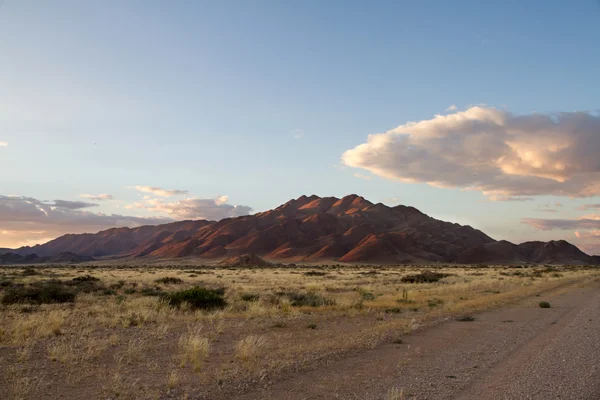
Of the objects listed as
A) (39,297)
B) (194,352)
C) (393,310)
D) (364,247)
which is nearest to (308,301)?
(393,310)

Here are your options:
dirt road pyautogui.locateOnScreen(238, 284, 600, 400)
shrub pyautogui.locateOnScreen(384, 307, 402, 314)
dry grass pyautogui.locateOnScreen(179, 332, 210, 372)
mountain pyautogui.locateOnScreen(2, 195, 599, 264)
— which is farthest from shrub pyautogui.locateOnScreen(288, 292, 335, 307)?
mountain pyautogui.locateOnScreen(2, 195, 599, 264)

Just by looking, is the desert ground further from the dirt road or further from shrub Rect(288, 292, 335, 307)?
shrub Rect(288, 292, 335, 307)

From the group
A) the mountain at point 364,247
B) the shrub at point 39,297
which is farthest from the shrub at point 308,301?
the mountain at point 364,247

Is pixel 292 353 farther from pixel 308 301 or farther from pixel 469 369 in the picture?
pixel 308 301

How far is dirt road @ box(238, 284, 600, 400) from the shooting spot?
7969mm

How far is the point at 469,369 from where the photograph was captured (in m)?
9.69

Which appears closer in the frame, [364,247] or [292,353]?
[292,353]

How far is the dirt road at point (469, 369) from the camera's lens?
26.1 feet

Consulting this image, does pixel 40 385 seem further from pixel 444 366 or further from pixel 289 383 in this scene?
pixel 444 366

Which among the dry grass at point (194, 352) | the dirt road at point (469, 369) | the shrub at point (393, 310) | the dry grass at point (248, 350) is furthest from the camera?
the shrub at point (393, 310)

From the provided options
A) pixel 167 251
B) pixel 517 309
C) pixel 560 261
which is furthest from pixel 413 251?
pixel 517 309

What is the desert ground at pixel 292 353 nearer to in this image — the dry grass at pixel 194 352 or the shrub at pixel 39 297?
the dry grass at pixel 194 352

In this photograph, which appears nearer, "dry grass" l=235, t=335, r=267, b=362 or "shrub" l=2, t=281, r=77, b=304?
"dry grass" l=235, t=335, r=267, b=362

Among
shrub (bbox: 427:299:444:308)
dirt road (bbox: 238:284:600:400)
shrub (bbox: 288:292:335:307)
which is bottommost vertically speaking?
shrub (bbox: 427:299:444:308)
